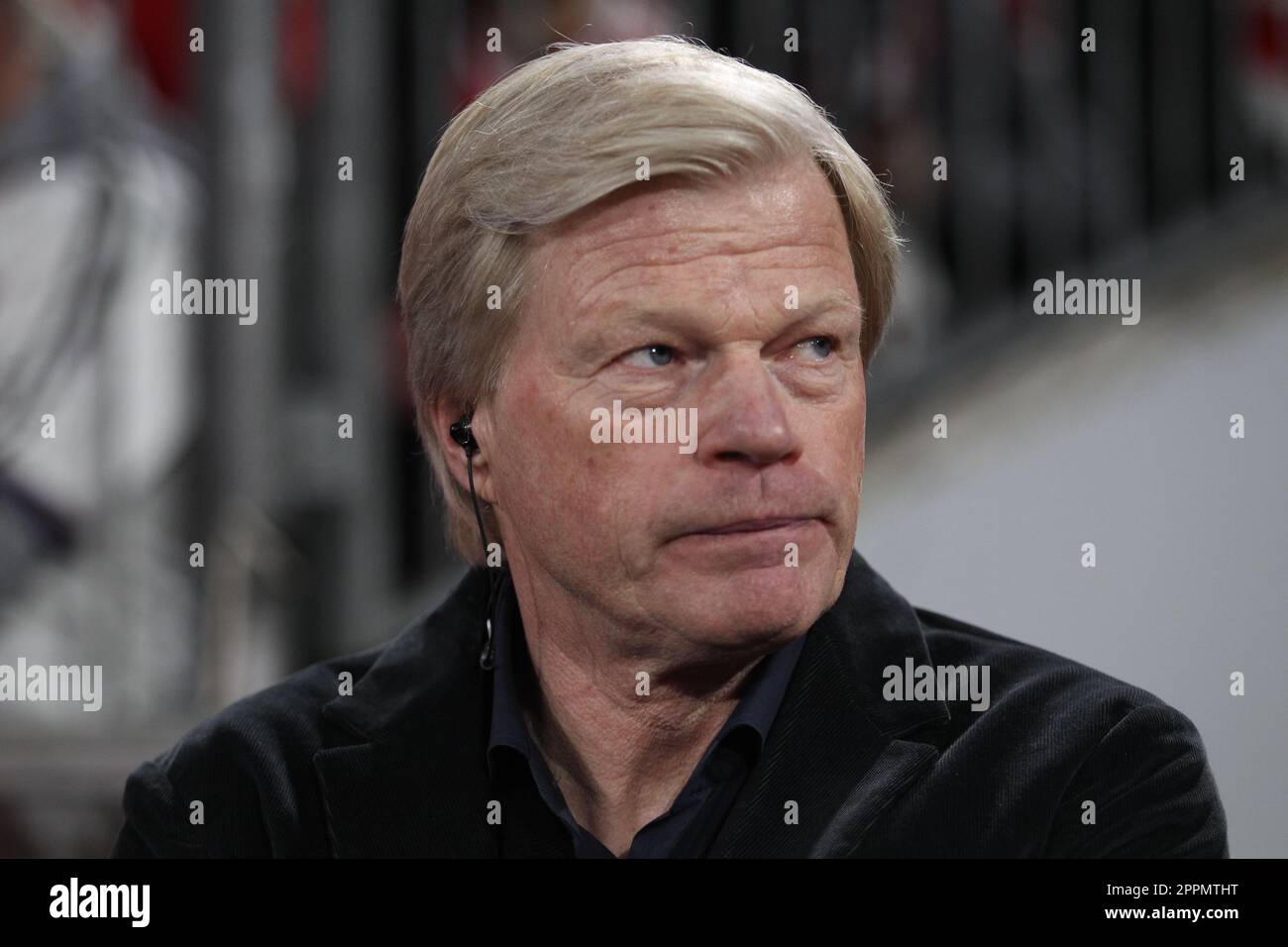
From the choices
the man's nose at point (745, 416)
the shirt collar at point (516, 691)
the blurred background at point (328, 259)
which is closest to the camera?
the man's nose at point (745, 416)

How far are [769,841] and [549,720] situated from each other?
0.23m

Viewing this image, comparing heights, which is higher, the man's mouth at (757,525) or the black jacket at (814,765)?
the man's mouth at (757,525)

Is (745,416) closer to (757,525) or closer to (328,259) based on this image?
(757,525)

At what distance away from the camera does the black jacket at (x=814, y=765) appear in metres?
1.41

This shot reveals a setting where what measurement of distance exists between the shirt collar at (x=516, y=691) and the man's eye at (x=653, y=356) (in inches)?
11.0

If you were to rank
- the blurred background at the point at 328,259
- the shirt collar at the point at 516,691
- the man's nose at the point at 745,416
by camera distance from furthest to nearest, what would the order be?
1. the blurred background at the point at 328,259
2. the shirt collar at the point at 516,691
3. the man's nose at the point at 745,416

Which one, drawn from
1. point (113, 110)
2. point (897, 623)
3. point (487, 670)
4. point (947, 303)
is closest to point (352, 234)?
point (113, 110)

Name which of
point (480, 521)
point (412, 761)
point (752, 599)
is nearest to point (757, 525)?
point (752, 599)

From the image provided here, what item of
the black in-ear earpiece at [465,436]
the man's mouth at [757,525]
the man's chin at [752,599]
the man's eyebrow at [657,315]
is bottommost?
the man's chin at [752,599]

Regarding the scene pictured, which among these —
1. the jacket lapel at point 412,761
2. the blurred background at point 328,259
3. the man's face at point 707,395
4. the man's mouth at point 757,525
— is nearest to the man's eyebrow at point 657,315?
the man's face at point 707,395

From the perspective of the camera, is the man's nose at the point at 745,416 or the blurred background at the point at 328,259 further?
the blurred background at the point at 328,259

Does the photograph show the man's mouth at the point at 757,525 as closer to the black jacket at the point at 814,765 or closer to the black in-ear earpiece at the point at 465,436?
the black jacket at the point at 814,765

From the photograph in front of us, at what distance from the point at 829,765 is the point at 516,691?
302mm

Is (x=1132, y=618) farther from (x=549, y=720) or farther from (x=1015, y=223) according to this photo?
(x=1015, y=223)
